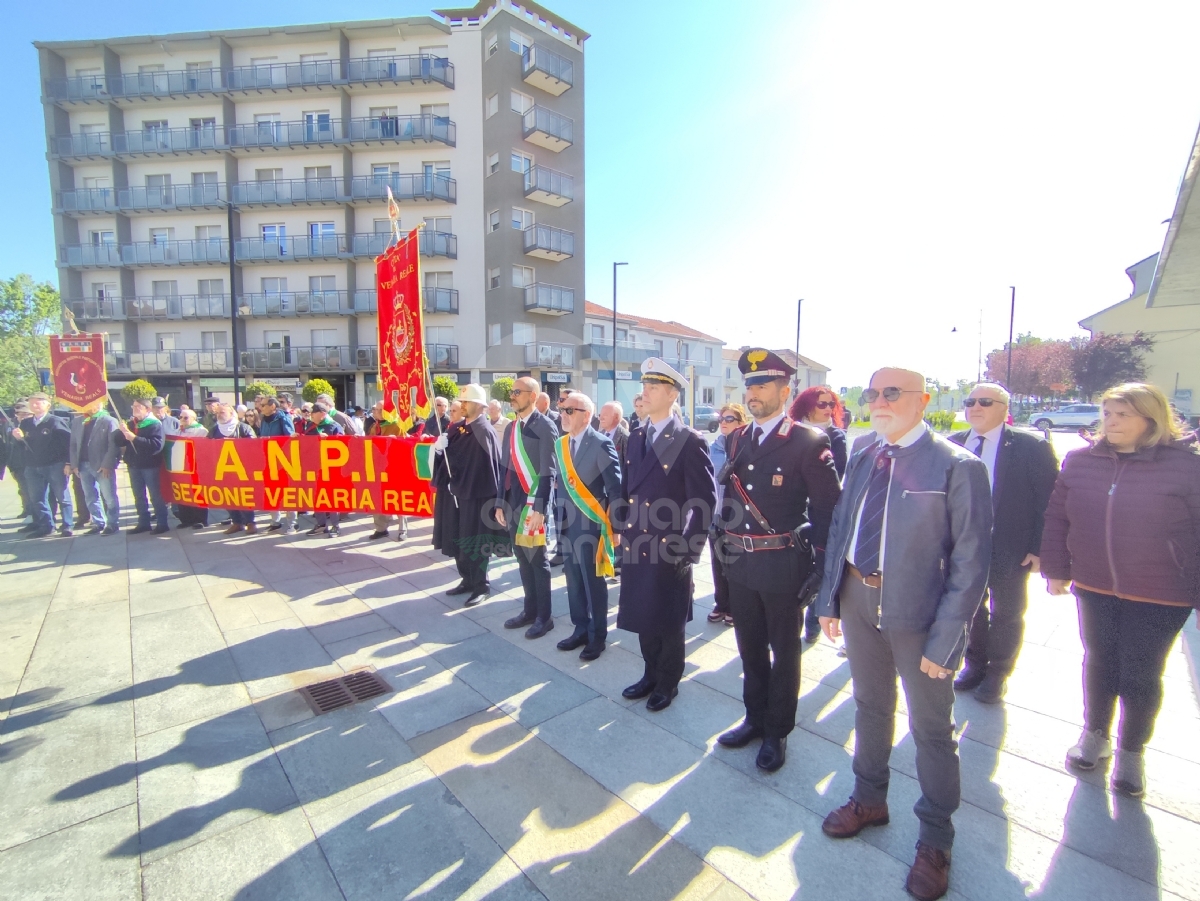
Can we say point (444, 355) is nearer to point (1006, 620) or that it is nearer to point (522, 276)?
point (522, 276)

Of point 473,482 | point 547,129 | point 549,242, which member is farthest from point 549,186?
point 473,482

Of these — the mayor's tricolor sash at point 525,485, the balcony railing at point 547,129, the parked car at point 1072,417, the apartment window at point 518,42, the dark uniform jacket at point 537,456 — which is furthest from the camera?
the parked car at point 1072,417

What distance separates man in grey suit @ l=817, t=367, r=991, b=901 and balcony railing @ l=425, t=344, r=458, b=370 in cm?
2921

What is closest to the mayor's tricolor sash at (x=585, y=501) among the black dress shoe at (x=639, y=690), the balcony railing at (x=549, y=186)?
the black dress shoe at (x=639, y=690)

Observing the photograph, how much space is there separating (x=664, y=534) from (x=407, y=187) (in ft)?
104

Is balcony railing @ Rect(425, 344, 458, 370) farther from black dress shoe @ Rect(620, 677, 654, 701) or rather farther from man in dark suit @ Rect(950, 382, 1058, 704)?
man in dark suit @ Rect(950, 382, 1058, 704)

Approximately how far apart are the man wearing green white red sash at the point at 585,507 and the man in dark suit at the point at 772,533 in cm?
131

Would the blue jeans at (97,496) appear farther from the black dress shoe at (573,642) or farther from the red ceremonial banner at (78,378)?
the black dress shoe at (573,642)

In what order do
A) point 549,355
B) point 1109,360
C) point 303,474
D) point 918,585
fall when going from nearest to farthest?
point 918,585 → point 303,474 → point 549,355 → point 1109,360

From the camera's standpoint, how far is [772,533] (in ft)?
9.54

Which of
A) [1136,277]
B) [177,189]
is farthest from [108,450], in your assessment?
[1136,277]

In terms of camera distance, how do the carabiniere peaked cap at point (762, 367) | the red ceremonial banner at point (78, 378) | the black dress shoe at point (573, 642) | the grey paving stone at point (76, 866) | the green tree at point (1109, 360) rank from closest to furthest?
the grey paving stone at point (76, 866) < the carabiniere peaked cap at point (762, 367) < the black dress shoe at point (573, 642) < the red ceremonial banner at point (78, 378) < the green tree at point (1109, 360)

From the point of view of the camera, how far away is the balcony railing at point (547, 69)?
3056 centimetres

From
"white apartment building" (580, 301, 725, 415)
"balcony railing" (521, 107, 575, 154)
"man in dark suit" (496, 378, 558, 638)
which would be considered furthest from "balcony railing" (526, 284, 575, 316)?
"man in dark suit" (496, 378, 558, 638)
